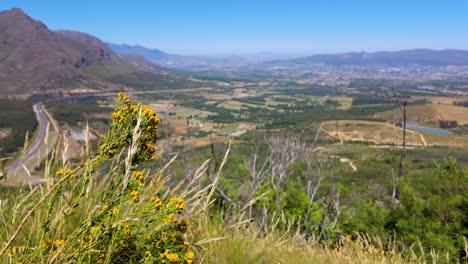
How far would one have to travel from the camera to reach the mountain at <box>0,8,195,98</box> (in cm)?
12081

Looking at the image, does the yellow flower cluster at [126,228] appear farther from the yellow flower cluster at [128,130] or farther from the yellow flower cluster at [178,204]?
the yellow flower cluster at [128,130]

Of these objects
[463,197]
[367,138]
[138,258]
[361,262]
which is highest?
[138,258]

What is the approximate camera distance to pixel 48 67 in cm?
13788

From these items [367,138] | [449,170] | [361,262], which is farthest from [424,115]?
[361,262]

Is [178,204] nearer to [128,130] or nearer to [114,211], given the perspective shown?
[114,211]

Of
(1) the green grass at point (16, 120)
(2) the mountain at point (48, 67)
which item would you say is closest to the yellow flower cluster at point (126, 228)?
(1) the green grass at point (16, 120)

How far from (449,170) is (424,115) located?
76.7 m

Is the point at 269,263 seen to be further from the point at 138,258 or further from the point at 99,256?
the point at 99,256

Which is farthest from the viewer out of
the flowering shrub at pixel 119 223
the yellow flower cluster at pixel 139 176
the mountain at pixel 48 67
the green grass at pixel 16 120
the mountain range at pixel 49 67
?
the mountain at pixel 48 67

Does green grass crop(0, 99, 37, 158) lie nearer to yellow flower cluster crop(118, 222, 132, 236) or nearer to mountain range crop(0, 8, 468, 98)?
mountain range crop(0, 8, 468, 98)

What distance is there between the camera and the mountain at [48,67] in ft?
396

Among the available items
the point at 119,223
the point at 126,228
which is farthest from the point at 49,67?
the point at 119,223

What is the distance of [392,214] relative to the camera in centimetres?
752

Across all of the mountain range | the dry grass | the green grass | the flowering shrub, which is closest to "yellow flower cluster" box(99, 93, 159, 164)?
the flowering shrub
